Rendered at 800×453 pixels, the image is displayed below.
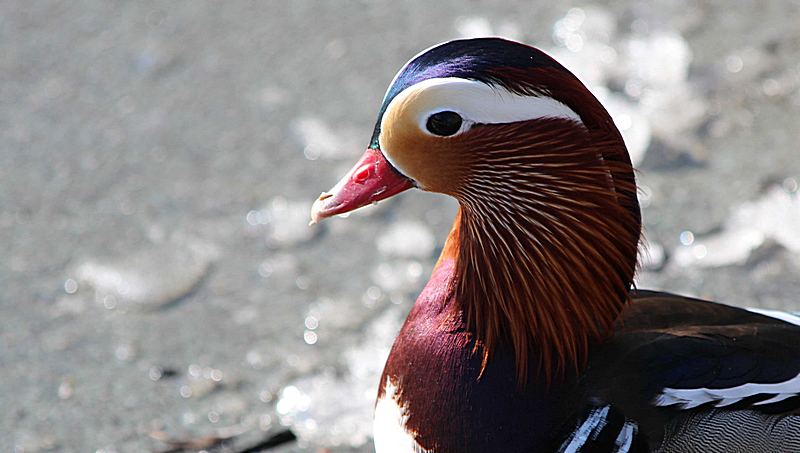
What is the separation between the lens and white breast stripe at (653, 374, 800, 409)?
1805 millimetres

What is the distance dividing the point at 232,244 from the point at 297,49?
0.99 meters

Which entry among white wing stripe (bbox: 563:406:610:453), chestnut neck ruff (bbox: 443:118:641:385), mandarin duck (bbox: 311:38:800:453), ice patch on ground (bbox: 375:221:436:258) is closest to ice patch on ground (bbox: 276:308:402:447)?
ice patch on ground (bbox: 375:221:436:258)

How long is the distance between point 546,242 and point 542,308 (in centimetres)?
12

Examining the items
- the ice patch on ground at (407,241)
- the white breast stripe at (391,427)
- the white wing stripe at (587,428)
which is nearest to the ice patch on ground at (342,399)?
the ice patch on ground at (407,241)

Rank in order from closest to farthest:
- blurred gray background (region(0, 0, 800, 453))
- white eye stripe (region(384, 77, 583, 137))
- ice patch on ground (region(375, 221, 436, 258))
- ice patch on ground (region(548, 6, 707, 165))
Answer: white eye stripe (region(384, 77, 583, 137)) < blurred gray background (region(0, 0, 800, 453)) < ice patch on ground (region(375, 221, 436, 258)) < ice patch on ground (region(548, 6, 707, 165))

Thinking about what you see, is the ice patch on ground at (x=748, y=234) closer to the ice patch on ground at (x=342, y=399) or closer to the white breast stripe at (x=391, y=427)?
the ice patch on ground at (x=342, y=399)

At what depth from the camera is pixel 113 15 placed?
404 centimetres

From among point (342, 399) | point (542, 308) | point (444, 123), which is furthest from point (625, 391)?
point (342, 399)

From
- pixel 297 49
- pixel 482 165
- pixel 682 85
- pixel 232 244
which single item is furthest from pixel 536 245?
pixel 297 49

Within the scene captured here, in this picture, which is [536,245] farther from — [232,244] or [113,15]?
[113,15]

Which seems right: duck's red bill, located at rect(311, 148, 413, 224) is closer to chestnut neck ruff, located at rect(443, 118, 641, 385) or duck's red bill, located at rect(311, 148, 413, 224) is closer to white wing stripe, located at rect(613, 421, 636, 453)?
chestnut neck ruff, located at rect(443, 118, 641, 385)

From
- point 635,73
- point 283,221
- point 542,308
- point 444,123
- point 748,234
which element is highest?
point 444,123

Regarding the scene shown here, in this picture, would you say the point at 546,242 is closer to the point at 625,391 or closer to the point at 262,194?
the point at 625,391

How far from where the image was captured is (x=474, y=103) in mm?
1711
